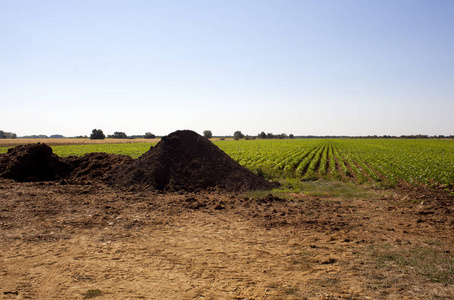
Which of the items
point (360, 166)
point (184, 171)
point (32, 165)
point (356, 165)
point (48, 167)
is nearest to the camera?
point (184, 171)

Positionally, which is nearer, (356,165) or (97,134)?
(356,165)

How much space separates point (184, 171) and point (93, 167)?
20.0ft

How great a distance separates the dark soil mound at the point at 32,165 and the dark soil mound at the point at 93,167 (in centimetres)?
63

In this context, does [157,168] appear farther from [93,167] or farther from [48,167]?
[48,167]

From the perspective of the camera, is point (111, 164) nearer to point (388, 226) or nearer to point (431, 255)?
point (388, 226)

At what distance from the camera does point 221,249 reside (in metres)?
6.30

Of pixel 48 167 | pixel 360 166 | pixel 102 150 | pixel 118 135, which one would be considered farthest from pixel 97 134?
pixel 360 166

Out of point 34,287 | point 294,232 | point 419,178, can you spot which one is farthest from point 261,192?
point 419,178

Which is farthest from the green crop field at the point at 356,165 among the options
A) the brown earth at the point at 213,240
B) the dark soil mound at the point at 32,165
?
the dark soil mound at the point at 32,165

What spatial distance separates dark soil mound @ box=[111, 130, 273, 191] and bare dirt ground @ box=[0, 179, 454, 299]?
2.13m

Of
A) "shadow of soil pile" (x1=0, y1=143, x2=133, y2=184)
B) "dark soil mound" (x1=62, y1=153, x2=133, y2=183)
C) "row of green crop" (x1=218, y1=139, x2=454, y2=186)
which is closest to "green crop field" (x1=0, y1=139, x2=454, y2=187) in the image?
"row of green crop" (x1=218, y1=139, x2=454, y2=186)

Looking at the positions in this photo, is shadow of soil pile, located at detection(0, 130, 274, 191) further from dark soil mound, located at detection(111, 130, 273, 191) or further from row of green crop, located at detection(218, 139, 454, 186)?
row of green crop, located at detection(218, 139, 454, 186)

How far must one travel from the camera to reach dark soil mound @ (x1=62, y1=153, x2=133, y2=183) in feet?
48.3

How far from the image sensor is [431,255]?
5816mm
